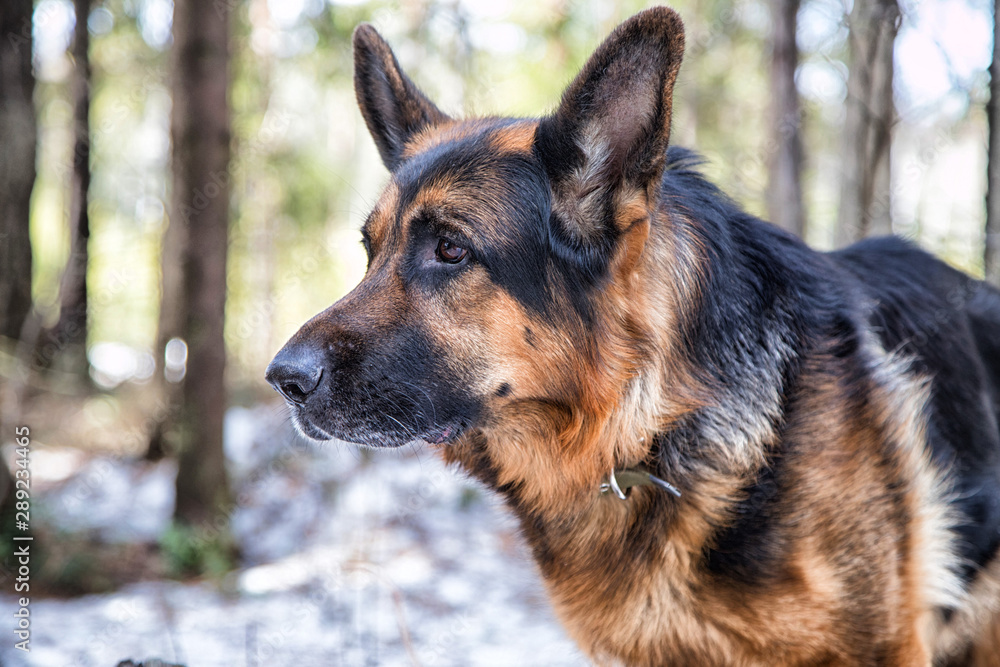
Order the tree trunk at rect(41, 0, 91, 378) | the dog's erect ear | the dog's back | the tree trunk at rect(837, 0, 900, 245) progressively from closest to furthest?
the dog's erect ear
the dog's back
the tree trunk at rect(837, 0, 900, 245)
the tree trunk at rect(41, 0, 91, 378)

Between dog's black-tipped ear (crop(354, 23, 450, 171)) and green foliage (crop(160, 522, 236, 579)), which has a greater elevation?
dog's black-tipped ear (crop(354, 23, 450, 171))

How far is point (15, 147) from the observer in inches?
220

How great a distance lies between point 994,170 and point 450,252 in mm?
4843

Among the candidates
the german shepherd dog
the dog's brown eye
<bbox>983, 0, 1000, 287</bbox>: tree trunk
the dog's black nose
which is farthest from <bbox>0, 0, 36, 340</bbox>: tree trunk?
<bbox>983, 0, 1000, 287</bbox>: tree trunk

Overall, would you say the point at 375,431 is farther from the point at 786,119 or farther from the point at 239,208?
the point at 239,208

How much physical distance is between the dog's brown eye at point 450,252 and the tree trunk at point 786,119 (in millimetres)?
5499

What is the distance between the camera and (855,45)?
20.7 feet

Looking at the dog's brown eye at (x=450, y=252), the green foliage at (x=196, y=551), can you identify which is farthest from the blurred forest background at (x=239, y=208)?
the dog's brown eye at (x=450, y=252)

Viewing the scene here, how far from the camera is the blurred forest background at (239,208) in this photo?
5676 millimetres

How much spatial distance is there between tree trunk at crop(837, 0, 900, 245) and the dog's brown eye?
5.12 meters

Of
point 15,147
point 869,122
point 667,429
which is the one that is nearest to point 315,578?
point 667,429

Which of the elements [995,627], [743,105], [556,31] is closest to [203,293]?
[995,627]

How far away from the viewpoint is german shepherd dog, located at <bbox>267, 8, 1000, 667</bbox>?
2467 mm

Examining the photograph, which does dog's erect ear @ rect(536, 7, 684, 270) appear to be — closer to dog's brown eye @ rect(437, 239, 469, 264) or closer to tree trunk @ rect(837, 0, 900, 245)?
dog's brown eye @ rect(437, 239, 469, 264)
